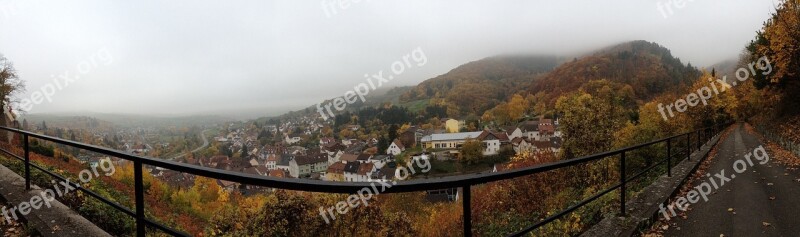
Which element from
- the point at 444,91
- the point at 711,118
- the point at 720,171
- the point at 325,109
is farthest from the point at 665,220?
the point at 444,91

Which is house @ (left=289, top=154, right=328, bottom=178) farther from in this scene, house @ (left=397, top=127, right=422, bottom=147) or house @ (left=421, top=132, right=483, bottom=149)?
house @ (left=421, top=132, right=483, bottom=149)

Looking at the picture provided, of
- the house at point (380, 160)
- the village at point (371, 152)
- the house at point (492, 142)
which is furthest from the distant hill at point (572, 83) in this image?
the house at point (380, 160)

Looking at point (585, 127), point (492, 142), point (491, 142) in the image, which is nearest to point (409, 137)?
point (491, 142)

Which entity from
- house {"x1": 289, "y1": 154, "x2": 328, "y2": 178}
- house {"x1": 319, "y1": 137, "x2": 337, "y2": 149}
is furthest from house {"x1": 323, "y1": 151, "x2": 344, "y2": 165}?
house {"x1": 319, "y1": 137, "x2": 337, "y2": 149}

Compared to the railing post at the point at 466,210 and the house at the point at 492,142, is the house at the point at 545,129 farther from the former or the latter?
the railing post at the point at 466,210

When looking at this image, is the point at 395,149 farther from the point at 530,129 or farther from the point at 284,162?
the point at 530,129

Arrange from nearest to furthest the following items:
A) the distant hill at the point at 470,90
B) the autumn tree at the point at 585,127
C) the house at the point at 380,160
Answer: the autumn tree at the point at 585,127, the house at the point at 380,160, the distant hill at the point at 470,90
